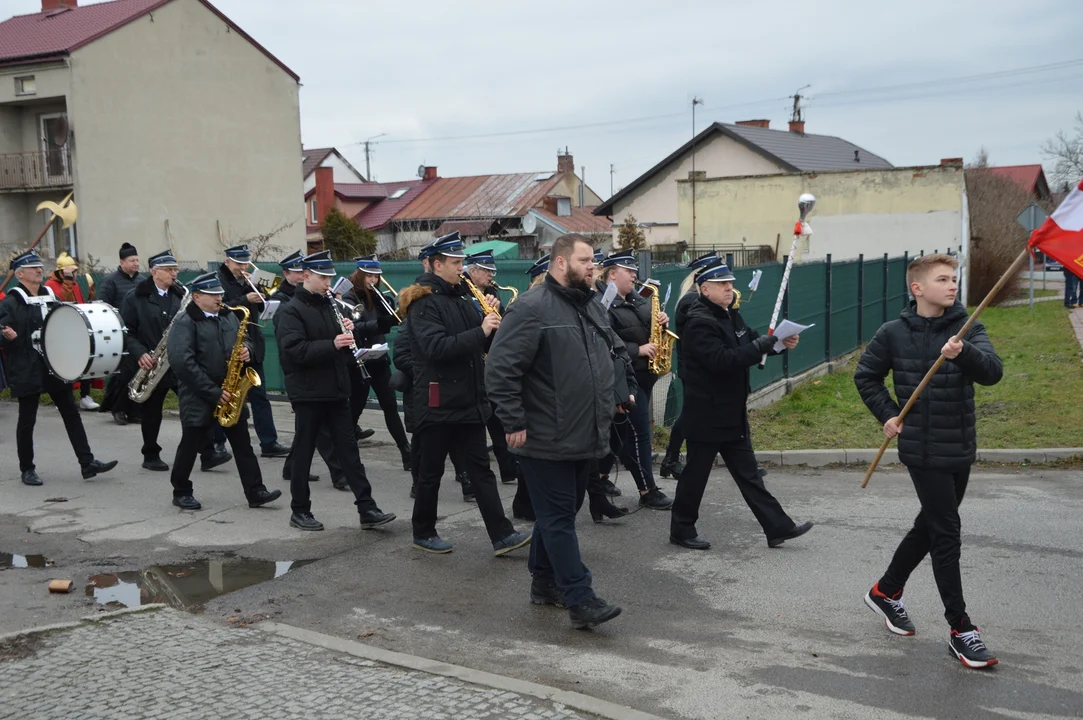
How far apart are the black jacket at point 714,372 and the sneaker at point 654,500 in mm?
1324

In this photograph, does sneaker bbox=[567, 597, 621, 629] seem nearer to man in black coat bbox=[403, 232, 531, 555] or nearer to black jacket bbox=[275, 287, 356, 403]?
man in black coat bbox=[403, 232, 531, 555]

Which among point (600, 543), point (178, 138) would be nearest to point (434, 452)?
point (600, 543)

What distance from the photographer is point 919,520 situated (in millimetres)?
5605

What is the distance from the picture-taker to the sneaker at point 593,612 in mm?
5738

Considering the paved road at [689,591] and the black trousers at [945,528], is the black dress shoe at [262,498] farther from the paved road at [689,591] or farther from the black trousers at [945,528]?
the black trousers at [945,528]

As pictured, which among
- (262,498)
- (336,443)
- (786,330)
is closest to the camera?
(786,330)

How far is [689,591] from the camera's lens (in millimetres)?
6500

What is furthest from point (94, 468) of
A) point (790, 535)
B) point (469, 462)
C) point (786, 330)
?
point (786, 330)

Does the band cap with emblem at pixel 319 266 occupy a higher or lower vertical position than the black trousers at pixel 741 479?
Answer: higher

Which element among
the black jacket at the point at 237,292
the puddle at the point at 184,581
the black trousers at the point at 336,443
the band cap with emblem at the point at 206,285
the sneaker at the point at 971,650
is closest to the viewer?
the sneaker at the point at 971,650

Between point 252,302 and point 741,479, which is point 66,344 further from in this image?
point 741,479

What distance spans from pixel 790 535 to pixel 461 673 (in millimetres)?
2967

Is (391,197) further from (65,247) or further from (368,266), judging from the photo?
(368,266)

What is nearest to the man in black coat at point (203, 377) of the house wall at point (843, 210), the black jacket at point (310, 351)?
the black jacket at point (310, 351)
